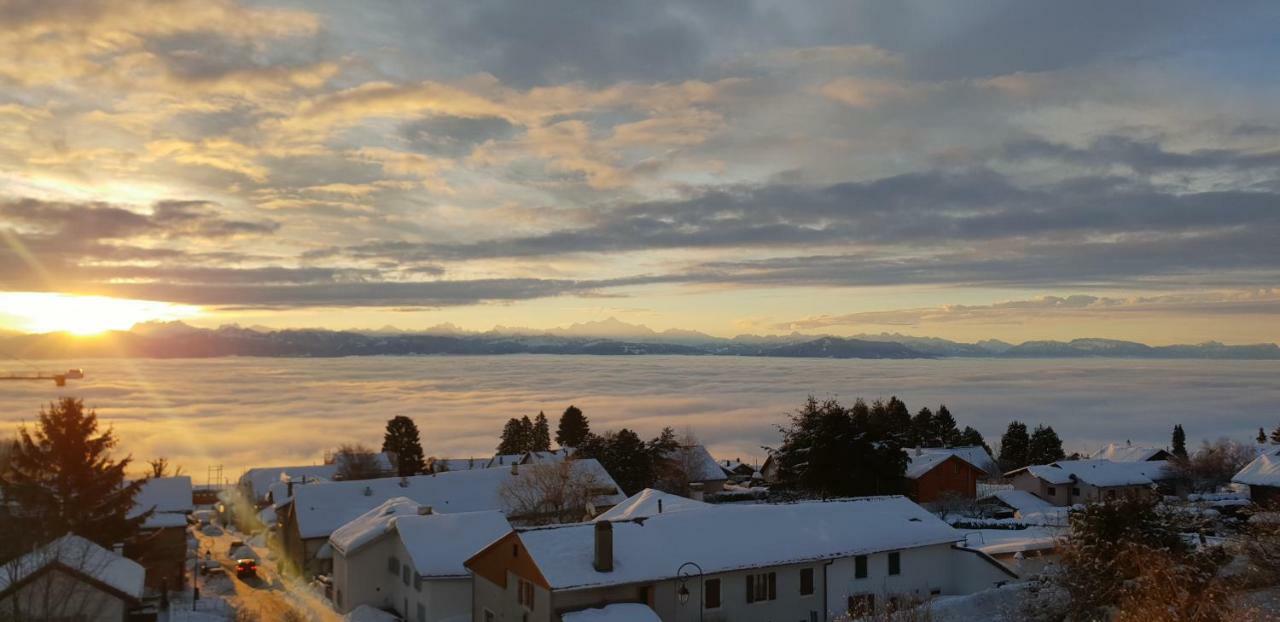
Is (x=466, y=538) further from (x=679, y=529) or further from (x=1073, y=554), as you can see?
(x=1073, y=554)

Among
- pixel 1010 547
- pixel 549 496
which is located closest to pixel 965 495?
pixel 1010 547

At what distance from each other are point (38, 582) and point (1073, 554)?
109ft

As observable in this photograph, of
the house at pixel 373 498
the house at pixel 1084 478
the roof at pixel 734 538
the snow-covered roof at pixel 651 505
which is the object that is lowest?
the house at pixel 1084 478

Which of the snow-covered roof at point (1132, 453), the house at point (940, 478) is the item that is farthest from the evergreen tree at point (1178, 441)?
the house at point (940, 478)

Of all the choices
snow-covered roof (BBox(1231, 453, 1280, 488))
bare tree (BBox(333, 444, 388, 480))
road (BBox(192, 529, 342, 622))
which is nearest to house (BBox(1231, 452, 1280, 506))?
snow-covered roof (BBox(1231, 453, 1280, 488))

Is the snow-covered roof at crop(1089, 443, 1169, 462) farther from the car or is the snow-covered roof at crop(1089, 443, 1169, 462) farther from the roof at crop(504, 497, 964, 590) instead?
the car

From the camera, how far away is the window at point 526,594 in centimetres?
3023

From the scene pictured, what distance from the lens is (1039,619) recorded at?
82.9 feet

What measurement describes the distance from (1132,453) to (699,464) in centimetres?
4842

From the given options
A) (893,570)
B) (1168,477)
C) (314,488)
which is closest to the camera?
(893,570)

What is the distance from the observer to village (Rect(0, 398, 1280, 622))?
2830cm

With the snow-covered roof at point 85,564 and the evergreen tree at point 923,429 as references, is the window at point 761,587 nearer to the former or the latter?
the snow-covered roof at point 85,564

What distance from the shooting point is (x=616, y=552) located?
31.2m

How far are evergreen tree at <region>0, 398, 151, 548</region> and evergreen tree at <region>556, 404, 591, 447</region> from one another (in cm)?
6402
